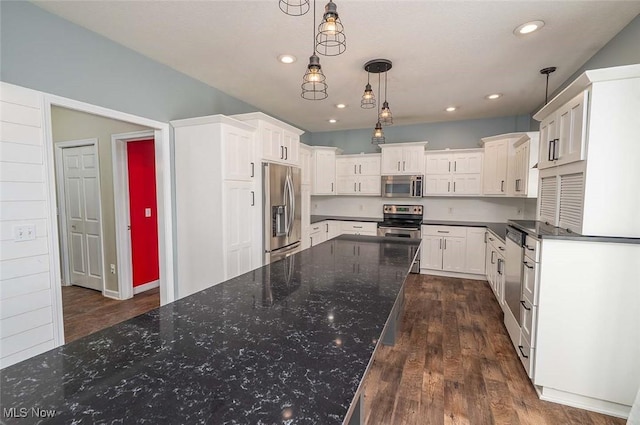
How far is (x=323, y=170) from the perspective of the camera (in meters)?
5.69

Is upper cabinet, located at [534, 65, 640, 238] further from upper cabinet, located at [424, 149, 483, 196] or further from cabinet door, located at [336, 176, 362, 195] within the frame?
cabinet door, located at [336, 176, 362, 195]

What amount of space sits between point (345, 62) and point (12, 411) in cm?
303

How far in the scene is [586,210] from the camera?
6.29 feet

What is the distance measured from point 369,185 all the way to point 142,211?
375cm

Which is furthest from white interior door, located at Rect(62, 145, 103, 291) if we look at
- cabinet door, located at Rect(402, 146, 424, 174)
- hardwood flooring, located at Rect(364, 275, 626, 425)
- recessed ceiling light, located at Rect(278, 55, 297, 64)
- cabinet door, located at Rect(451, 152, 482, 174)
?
cabinet door, located at Rect(451, 152, 482, 174)

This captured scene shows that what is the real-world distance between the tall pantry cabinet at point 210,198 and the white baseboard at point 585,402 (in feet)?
9.31

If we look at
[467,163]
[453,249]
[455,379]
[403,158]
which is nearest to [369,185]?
[403,158]

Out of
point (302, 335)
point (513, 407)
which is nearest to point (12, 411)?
point (302, 335)

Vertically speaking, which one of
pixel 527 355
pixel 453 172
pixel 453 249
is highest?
pixel 453 172

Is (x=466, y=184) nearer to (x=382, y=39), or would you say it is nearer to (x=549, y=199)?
(x=549, y=199)

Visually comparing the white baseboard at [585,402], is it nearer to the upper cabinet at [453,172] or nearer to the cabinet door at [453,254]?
the cabinet door at [453,254]

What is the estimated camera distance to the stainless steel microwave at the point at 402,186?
5137 millimetres

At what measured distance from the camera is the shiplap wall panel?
76.8 inches

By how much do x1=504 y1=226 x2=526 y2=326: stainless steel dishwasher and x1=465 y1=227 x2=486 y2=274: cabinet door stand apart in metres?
1.68
